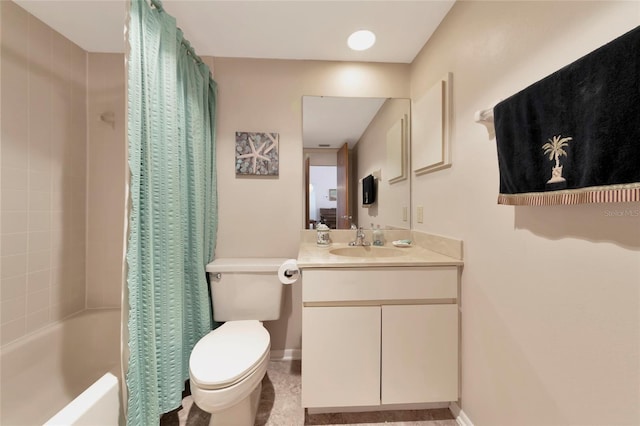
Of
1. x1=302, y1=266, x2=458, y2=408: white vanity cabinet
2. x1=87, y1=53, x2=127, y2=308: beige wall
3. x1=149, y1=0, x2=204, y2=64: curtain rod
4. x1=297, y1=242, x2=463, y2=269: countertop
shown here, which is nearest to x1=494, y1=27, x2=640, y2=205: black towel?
x1=297, y1=242, x2=463, y2=269: countertop

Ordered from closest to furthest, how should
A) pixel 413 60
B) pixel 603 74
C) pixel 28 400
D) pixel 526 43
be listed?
pixel 603 74 → pixel 526 43 → pixel 28 400 → pixel 413 60

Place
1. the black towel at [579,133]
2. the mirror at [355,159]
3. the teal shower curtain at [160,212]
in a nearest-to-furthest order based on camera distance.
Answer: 1. the black towel at [579,133]
2. the teal shower curtain at [160,212]
3. the mirror at [355,159]

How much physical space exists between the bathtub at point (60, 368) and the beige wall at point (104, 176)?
192 millimetres

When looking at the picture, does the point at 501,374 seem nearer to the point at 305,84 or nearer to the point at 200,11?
the point at 305,84

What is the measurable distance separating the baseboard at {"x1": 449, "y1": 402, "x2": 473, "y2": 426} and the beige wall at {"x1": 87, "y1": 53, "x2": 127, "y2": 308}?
86.6 inches

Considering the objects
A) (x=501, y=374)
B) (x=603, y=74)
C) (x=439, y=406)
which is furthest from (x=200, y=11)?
(x=439, y=406)

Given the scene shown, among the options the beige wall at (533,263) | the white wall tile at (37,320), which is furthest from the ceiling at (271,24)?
the white wall tile at (37,320)

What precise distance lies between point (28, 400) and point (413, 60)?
300 centimetres

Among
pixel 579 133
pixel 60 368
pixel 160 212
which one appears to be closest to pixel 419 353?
pixel 579 133

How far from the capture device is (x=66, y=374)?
1.41 metres

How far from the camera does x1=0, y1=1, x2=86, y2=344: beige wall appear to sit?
1.25 metres

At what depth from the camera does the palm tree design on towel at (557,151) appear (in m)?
0.70

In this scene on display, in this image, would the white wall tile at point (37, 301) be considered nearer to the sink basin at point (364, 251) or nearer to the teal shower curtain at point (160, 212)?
the teal shower curtain at point (160, 212)

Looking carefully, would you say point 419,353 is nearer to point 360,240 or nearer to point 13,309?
point 360,240
